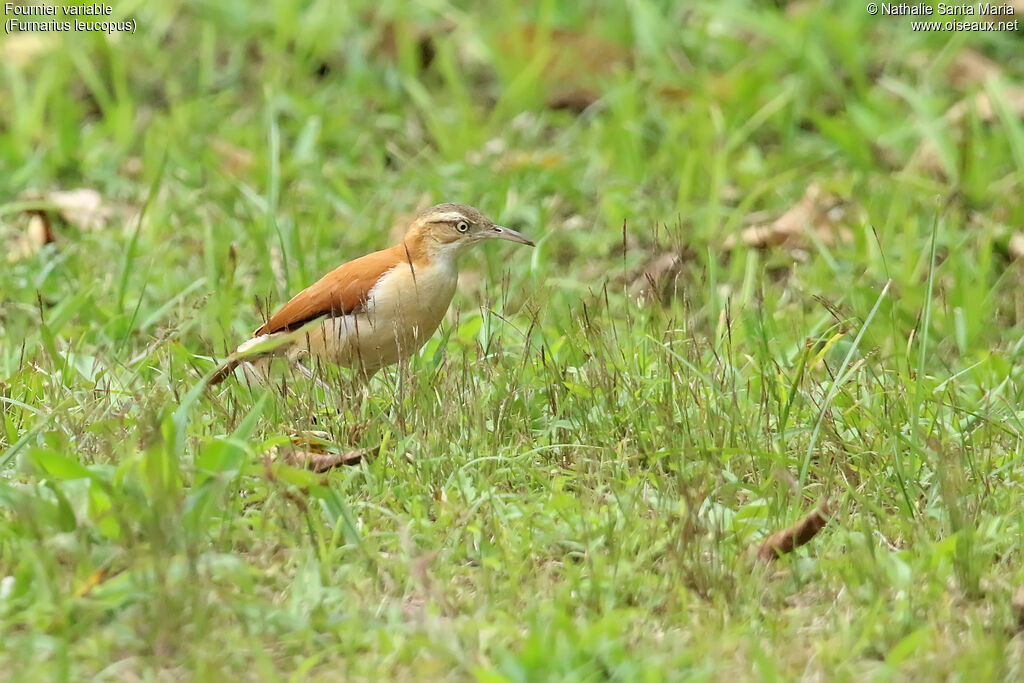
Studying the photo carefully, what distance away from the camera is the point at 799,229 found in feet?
24.9

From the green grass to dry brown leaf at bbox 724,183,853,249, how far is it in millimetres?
131

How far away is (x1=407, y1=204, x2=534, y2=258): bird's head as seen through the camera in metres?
6.08

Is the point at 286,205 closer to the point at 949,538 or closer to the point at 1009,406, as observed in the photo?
the point at 1009,406

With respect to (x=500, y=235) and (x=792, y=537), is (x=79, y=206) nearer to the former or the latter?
(x=500, y=235)

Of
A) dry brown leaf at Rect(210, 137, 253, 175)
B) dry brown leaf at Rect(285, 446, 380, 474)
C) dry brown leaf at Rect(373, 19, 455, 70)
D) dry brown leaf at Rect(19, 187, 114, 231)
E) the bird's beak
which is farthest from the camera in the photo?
dry brown leaf at Rect(373, 19, 455, 70)

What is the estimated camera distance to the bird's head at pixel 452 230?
6.08 meters

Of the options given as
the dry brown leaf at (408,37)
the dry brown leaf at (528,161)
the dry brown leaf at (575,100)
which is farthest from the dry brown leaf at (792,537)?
the dry brown leaf at (408,37)

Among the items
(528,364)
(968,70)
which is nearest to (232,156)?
(528,364)

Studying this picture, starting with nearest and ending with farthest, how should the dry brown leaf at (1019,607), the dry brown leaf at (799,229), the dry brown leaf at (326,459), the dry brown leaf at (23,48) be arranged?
the dry brown leaf at (1019,607), the dry brown leaf at (326,459), the dry brown leaf at (799,229), the dry brown leaf at (23,48)

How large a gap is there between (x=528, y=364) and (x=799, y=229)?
263 centimetres

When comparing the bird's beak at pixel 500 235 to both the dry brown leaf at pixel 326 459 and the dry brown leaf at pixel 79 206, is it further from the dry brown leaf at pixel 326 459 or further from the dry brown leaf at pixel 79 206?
the dry brown leaf at pixel 79 206

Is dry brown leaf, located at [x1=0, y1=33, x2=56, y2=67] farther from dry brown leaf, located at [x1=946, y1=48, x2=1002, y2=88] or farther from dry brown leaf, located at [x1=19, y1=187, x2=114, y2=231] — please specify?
dry brown leaf, located at [x1=946, y1=48, x2=1002, y2=88]

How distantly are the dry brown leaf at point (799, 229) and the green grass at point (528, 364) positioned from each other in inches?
5.1

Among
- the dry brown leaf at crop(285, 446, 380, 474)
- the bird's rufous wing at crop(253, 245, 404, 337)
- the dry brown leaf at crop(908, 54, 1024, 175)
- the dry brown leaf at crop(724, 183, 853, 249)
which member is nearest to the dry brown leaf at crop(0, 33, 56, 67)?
the bird's rufous wing at crop(253, 245, 404, 337)
